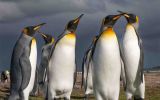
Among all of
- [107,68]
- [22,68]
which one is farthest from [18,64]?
[107,68]

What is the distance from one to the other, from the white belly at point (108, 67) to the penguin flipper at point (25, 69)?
2712mm

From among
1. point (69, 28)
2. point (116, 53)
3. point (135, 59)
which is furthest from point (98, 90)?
point (69, 28)

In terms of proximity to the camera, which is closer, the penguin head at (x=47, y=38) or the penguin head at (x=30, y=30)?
the penguin head at (x=30, y=30)

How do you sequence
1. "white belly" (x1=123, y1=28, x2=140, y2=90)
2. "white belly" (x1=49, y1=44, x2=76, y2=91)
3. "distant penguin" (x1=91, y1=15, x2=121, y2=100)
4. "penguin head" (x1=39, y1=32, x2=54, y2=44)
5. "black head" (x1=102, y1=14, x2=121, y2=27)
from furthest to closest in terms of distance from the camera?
"penguin head" (x1=39, y1=32, x2=54, y2=44) < "white belly" (x1=49, y1=44, x2=76, y2=91) < "white belly" (x1=123, y1=28, x2=140, y2=90) < "black head" (x1=102, y1=14, x2=121, y2=27) < "distant penguin" (x1=91, y1=15, x2=121, y2=100)

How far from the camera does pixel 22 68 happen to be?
44.5 feet

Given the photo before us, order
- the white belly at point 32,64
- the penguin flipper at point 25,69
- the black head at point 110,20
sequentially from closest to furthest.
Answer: the black head at point 110,20 < the penguin flipper at point 25,69 < the white belly at point 32,64

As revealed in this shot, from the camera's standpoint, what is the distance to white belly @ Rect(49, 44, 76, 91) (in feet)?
42.6

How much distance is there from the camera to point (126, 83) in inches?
511

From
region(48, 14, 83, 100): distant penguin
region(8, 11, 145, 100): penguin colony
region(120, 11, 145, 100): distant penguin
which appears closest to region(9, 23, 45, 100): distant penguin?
region(8, 11, 145, 100): penguin colony

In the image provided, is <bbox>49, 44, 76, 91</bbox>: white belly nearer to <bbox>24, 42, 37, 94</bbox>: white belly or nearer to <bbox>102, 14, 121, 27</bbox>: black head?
<bbox>24, 42, 37, 94</bbox>: white belly

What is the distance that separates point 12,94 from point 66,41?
7.09ft

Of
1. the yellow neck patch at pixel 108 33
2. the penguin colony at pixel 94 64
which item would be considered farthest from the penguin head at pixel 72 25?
the yellow neck patch at pixel 108 33

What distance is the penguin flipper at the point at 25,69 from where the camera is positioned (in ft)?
44.3

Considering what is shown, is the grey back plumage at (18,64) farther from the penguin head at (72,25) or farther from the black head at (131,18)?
the black head at (131,18)
